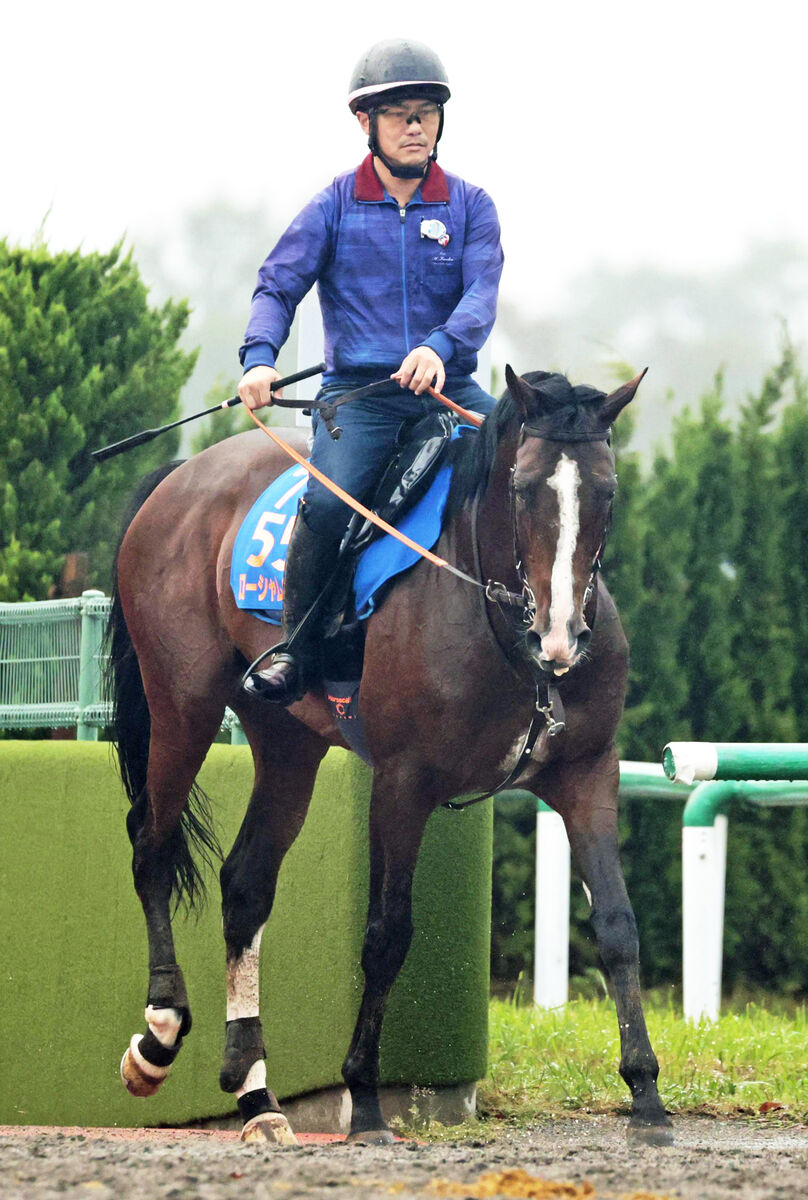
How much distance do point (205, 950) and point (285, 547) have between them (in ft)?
6.12

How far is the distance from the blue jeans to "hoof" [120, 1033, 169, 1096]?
1989 mm

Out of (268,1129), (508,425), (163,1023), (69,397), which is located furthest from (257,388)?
(69,397)

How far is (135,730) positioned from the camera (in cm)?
684

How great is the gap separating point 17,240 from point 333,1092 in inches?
243

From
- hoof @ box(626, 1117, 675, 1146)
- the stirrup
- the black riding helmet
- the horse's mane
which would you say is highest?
the black riding helmet

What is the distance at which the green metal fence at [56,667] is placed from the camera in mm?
7793

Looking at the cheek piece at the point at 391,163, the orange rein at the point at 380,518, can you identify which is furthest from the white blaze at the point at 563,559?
the cheek piece at the point at 391,163

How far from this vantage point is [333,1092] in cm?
628

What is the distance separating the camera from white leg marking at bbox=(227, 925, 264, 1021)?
601cm

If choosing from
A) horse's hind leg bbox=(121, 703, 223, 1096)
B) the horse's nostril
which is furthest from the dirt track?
horse's hind leg bbox=(121, 703, 223, 1096)

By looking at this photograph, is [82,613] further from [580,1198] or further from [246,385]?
[580,1198]

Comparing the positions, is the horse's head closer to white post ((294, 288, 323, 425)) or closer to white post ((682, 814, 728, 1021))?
white post ((294, 288, 323, 425))

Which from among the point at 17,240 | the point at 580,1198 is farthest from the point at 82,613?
the point at 580,1198

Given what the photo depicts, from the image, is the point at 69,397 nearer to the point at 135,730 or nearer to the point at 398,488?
the point at 135,730
